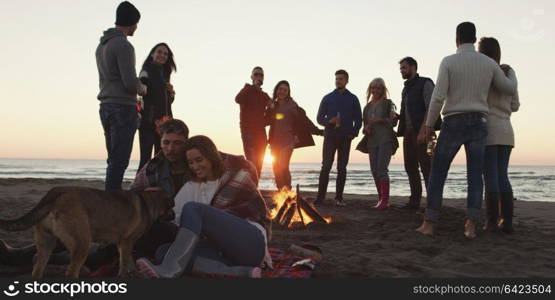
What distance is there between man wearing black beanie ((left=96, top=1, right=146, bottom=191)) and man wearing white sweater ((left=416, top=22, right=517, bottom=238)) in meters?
3.59

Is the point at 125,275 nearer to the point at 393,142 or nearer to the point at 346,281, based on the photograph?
the point at 346,281

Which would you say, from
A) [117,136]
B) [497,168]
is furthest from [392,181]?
[117,136]

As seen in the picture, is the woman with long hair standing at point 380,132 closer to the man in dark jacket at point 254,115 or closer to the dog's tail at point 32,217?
the man in dark jacket at point 254,115

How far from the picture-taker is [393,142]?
852 centimetres

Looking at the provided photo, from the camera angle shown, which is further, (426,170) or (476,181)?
(426,170)

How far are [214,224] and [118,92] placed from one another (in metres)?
2.58

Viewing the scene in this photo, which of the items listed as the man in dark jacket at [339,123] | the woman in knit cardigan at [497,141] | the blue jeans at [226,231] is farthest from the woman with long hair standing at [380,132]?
the blue jeans at [226,231]

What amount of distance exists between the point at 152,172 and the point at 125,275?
3.16ft

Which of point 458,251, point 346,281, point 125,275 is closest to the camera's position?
point 346,281

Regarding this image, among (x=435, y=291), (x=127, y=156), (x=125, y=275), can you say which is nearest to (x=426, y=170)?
(x=435, y=291)

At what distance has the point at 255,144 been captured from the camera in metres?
9.12

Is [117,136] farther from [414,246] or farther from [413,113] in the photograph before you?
[413,113]

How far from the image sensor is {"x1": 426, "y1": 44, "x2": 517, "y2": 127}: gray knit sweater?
539 centimetres

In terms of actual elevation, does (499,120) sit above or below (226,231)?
above
